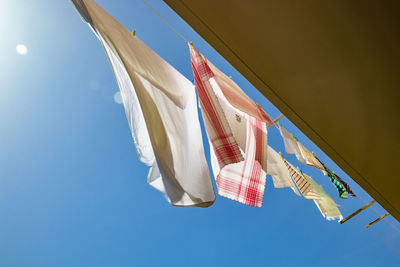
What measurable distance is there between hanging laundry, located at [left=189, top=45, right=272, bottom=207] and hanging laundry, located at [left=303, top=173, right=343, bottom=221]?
7.25 feet

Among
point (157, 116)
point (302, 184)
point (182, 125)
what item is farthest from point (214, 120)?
point (302, 184)

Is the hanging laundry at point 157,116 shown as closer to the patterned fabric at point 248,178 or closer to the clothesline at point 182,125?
the clothesline at point 182,125

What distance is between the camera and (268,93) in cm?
159

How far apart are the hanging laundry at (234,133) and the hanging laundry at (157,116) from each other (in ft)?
0.40

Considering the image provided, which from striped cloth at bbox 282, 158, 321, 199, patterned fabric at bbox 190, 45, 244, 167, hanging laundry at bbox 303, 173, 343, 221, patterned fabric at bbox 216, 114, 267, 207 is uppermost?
patterned fabric at bbox 190, 45, 244, 167

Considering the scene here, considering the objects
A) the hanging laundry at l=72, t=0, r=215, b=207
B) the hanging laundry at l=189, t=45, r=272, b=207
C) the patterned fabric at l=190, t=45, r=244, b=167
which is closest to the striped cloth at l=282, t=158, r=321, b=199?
the hanging laundry at l=189, t=45, r=272, b=207

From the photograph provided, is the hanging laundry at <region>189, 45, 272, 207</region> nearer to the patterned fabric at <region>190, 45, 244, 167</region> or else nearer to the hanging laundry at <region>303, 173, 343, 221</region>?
the patterned fabric at <region>190, 45, 244, 167</region>

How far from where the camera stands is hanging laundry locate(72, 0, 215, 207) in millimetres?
1159

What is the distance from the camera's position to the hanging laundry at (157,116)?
3.80 ft

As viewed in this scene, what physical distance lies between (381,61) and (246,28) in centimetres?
90

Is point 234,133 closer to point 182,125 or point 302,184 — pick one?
point 182,125

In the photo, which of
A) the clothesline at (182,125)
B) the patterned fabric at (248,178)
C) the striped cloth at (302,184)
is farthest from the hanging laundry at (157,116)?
the striped cloth at (302,184)

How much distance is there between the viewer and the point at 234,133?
1669mm

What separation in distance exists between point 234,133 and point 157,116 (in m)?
0.62
